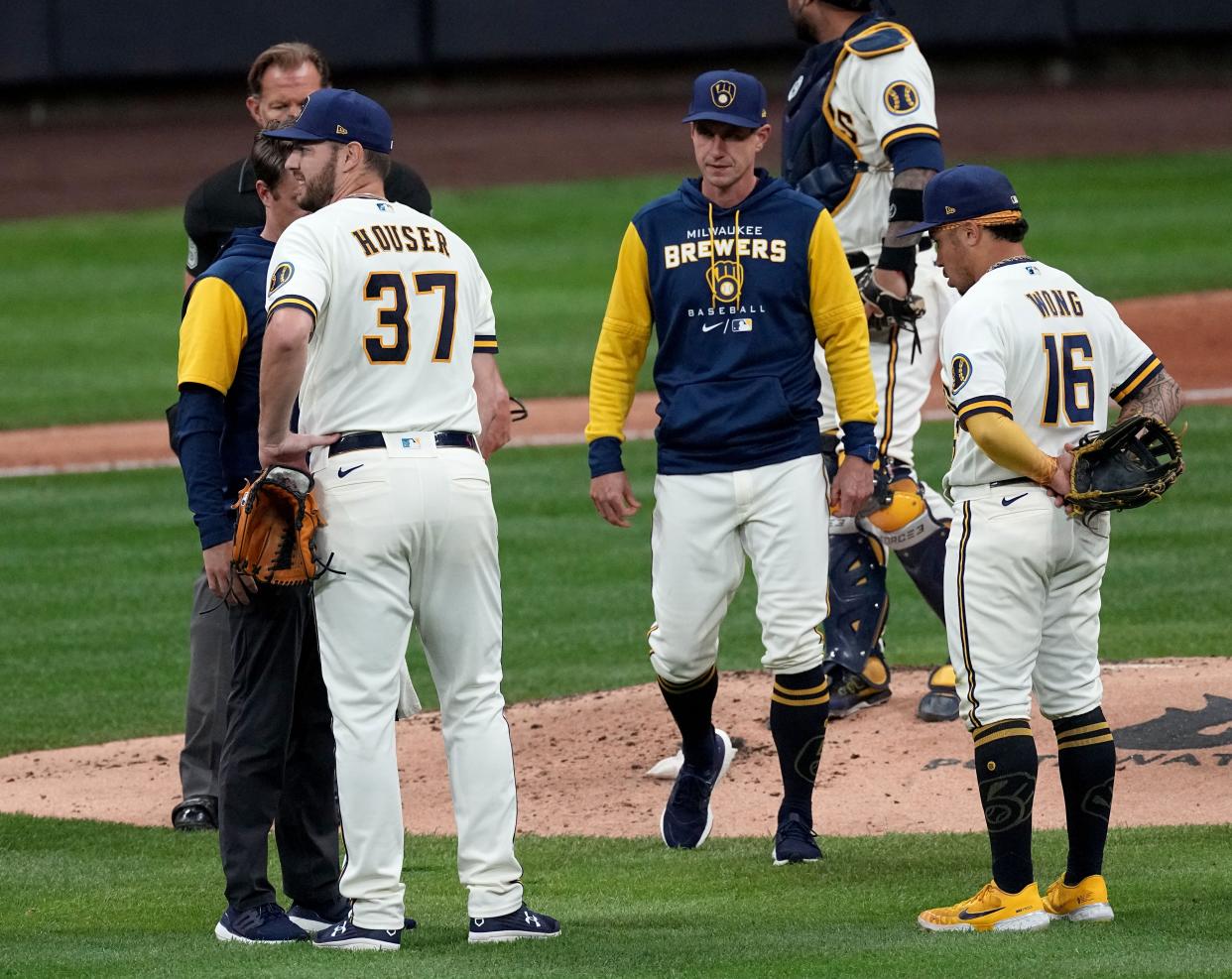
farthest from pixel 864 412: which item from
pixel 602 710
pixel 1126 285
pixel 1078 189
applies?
pixel 1078 189

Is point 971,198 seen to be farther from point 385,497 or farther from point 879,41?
point 879,41

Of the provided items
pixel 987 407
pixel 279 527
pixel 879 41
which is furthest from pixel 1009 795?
pixel 879 41

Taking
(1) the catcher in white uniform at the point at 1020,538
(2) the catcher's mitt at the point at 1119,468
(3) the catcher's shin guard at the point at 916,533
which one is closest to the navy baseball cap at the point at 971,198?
(1) the catcher in white uniform at the point at 1020,538

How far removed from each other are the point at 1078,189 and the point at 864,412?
2157cm

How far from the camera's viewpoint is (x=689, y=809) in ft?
20.6

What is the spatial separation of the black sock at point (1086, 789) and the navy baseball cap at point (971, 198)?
127 cm

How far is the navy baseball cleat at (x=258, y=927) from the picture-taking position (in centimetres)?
498

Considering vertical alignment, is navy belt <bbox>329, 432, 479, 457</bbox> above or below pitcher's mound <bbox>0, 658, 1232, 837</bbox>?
above

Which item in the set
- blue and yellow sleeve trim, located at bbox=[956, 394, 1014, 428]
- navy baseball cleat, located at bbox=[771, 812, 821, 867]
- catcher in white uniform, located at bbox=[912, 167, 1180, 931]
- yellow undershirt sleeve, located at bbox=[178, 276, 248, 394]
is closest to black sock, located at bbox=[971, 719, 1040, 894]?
catcher in white uniform, located at bbox=[912, 167, 1180, 931]

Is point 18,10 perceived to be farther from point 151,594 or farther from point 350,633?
point 350,633

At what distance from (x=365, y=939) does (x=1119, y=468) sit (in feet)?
6.89

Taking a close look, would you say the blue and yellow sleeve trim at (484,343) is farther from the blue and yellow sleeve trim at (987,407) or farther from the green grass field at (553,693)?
the green grass field at (553,693)

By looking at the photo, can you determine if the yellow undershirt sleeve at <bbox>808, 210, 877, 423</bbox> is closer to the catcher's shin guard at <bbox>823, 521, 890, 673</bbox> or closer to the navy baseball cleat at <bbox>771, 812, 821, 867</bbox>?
the navy baseball cleat at <bbox>771, 812, 821, 867</bbox>

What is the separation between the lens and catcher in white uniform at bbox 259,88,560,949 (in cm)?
475
